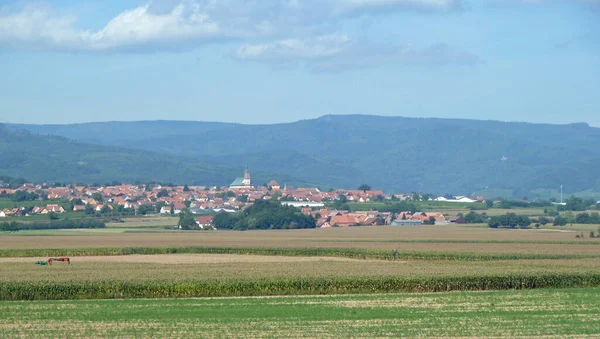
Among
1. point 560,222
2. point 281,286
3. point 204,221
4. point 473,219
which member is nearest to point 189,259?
point 281,286

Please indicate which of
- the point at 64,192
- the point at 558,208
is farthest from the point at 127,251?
the point at 64,192

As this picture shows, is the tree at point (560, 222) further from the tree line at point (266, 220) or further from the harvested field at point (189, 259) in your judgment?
the harvested field at point (189, 259)

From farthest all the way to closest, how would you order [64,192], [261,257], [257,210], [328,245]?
[64,192] → [257,210] → [328,245] → [261,257]

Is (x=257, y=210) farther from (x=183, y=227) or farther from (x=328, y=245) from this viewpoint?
(x=328, y=245)

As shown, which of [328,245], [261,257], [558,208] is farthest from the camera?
[558,208]

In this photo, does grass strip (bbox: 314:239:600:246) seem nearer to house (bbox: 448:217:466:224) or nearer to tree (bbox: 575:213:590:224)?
tree (bbox: 575:213:590:224)

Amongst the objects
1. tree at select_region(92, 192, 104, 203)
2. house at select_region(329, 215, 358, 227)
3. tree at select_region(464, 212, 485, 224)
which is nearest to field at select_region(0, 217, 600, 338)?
tree at select_region(464, 212, 485, 224)
